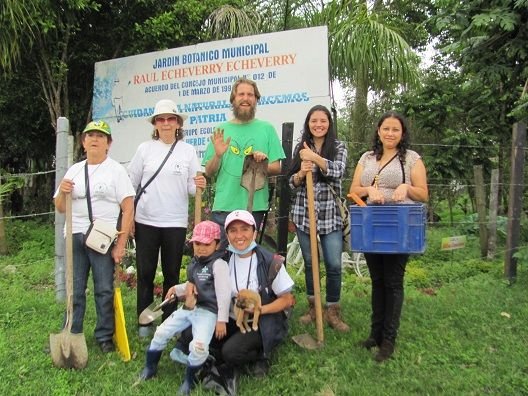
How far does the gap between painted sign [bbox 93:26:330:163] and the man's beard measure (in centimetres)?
227

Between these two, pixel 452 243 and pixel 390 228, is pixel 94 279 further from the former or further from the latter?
pixel 452 243

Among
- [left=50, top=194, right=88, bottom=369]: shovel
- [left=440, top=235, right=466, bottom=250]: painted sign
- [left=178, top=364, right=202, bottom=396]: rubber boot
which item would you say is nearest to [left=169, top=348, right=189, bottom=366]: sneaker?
[left=178, top=364, right=202, bottom=396]: rubber boot

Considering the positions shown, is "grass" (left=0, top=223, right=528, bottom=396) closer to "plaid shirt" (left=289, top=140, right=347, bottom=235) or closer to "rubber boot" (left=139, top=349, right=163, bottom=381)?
"rubber boot" (left=139, top=349, right=163, bottom=381)

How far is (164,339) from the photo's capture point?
3.14 m

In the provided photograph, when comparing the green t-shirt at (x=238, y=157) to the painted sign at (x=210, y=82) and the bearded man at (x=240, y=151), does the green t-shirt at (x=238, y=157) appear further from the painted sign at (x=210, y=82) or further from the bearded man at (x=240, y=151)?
the painted sign at (x=210, y=82)

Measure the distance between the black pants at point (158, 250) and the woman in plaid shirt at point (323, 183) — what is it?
2.97 ft

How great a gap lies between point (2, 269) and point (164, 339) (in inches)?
169

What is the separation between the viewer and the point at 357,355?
3504 mm

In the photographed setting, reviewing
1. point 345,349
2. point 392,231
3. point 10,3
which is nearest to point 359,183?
point 392,231

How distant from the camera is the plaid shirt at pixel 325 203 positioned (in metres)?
3.73

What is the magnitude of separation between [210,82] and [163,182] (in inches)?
131

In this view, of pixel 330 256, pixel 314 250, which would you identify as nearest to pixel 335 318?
pixel 330 256

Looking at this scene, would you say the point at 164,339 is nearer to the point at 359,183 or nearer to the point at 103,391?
the point at 103,391

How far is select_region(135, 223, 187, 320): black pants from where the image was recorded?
3.69m
